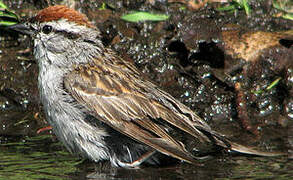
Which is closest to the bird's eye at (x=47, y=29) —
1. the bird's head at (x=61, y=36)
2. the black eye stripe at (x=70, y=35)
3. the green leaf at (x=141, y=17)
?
the bird's head at (x=61, y=36)

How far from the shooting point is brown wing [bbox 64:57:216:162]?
6504 mm

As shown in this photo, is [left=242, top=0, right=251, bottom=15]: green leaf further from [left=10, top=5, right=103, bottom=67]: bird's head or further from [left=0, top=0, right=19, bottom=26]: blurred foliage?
[left=0, top=0, right=19, bottom=26]: blurred foliage

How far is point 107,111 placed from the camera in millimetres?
6645

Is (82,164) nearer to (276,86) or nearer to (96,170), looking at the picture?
(96,170)

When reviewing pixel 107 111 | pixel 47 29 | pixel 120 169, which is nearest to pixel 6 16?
pixel 47 29

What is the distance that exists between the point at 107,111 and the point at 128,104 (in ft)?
0.82

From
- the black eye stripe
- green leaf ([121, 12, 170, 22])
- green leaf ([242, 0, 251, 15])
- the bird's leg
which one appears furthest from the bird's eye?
green leaf ([242, 0, 251, 15])

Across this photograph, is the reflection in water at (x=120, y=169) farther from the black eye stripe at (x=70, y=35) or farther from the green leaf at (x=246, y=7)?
the green leaf at (x=246, y=7)

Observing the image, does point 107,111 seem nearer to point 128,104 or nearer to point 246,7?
point 128,104

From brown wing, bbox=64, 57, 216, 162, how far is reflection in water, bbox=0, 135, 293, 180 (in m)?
0.31

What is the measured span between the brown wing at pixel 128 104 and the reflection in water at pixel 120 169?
312 mm

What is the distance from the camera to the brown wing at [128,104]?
6.50m

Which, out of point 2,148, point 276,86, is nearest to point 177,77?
point 276,86

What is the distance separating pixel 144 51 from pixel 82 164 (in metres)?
2.51
